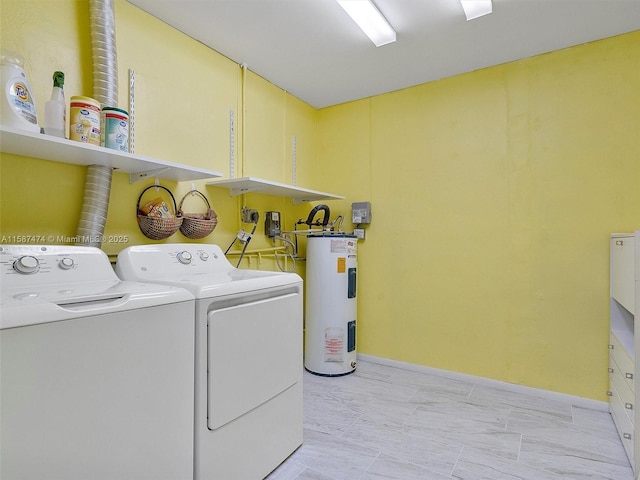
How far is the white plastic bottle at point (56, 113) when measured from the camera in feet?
4.68

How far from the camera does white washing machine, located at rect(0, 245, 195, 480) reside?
89 centimetres

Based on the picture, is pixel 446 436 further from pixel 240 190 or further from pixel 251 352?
pixel 240 190

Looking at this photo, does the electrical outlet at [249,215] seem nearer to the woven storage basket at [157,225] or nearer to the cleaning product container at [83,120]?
the woven storage basket at [157,225]

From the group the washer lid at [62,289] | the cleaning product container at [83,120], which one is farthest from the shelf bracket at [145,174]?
the washer lid at [62,289]

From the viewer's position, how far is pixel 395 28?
2193 millimetres

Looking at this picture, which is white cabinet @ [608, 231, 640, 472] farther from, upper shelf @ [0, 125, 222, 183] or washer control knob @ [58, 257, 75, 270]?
washer control knob @ [58, 257, 75, 270]

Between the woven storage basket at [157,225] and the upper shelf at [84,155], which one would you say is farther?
the woven storage basket at [157,225]

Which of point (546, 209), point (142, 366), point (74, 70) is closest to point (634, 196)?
point (546, 209)

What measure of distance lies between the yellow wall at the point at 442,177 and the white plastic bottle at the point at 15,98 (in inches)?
9.6

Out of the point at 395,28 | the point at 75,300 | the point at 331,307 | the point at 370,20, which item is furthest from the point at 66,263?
the point at 395,28

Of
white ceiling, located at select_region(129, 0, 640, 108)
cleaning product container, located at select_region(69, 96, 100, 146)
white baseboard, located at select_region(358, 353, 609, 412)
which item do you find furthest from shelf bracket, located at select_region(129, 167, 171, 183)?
white baseboard, located at select_region(358, 353, 609, 412)

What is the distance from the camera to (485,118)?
2.68 meters

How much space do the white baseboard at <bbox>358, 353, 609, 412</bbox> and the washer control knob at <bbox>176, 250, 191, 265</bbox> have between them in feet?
6.57

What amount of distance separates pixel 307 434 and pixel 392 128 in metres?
2.51
